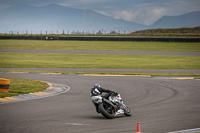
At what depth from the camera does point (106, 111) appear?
542 inches

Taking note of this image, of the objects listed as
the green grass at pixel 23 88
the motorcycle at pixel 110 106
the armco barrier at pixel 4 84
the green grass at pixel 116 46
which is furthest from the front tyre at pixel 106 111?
the green grass at pixel 116 46

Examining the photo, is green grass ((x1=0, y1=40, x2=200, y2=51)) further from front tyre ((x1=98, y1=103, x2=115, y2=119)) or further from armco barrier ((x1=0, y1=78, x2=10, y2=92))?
front tyre ((x1=98, y1=103, x2=115, y2=119))

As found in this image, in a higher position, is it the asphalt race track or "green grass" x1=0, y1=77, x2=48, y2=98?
the asphalt race track

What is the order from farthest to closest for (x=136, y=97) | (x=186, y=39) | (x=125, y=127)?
(x=186, y=39)
(x=136, y=97)
(x=125, y=127)

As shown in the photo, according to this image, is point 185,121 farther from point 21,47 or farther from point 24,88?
point 21,47

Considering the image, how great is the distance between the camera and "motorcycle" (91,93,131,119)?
44.8 feet

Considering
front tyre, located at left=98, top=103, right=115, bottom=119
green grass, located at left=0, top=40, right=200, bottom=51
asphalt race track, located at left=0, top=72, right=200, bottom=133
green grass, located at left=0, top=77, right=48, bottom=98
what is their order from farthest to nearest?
green grass, located at left=0, top=40, right=200, bottom=51 < green grass, located at left=0, top=77, right=48, bottom=98 < front tyre, located at left=98, top=103, right=115, bottom=119 < asphalt race track, located at left=0, top=72, right=200, bottom=133

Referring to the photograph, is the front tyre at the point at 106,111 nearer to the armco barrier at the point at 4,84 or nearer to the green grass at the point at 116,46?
the armco barrier at the point at 4,84

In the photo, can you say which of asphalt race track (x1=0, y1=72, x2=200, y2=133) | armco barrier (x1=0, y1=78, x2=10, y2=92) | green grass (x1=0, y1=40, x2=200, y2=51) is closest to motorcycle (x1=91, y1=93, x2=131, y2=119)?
asphalt race track (x1=0, y1=72, x2=200, y2=133)

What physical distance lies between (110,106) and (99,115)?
41.7 inches

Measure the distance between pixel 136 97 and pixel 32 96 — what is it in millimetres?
5897

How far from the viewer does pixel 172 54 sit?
57.0 m

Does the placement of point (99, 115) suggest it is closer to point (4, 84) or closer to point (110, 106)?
point (110, 106)

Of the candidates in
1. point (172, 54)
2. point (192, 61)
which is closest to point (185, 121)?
point (192, 61)
